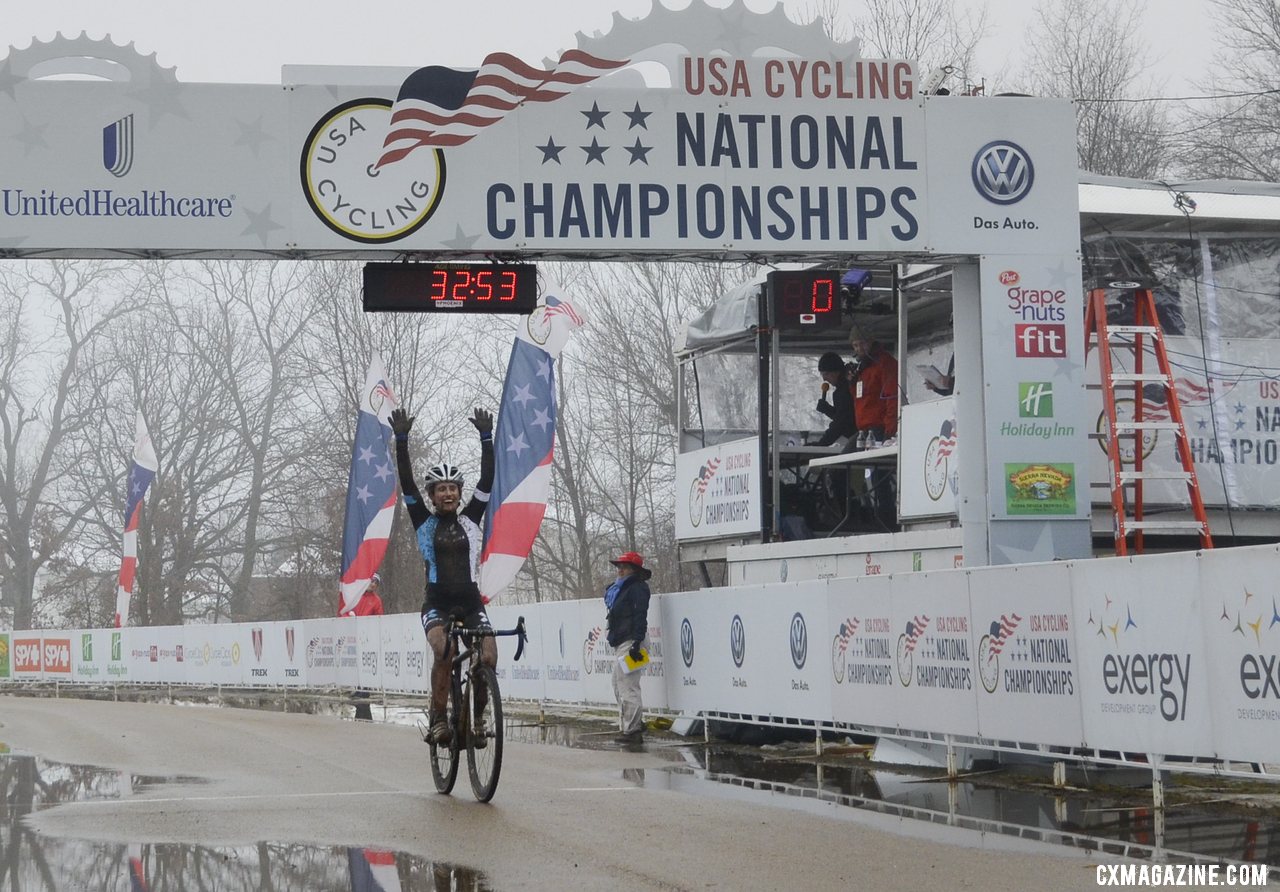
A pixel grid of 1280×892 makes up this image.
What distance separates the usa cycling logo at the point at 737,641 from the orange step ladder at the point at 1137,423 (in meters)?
3.63

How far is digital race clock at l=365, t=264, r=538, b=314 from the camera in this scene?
48.9 feet

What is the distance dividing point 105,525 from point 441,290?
51.1 meters

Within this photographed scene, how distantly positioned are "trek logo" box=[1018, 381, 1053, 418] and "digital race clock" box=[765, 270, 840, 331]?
221 centimetres

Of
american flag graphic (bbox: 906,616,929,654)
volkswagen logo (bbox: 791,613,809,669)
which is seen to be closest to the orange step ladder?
volkswagen logo (bbox: 791,613,809,669)

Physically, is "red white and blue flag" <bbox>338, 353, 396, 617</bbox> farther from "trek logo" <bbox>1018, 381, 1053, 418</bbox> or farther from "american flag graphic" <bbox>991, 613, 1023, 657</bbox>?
"american flag graphic" <bbox>991, 613, 1023, 657</bbox>

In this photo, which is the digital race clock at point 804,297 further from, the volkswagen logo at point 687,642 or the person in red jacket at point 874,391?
the volkswagen logo at point 687,642

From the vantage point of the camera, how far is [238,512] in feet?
197

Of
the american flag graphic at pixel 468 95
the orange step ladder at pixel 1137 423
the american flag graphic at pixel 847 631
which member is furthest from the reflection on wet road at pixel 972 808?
the american flag graphic at pixel 468 95

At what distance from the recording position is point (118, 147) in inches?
583

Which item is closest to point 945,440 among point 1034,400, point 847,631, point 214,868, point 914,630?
point 1034,400

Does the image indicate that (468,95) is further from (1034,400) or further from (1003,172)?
(1034,400)

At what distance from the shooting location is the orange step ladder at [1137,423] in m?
15.8

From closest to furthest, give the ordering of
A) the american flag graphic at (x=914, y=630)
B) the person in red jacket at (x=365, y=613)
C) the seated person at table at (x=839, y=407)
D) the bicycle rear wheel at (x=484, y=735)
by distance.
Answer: the bicycle rear wheel at (x=484, y=735)
the american flag graphic at (x=914, y=630)
the seated person at table at (x=839, y=407)
the person in red jacket at (x=365, y=613)

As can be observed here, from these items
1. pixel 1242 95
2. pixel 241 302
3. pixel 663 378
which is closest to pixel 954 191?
pixel 1242 95
